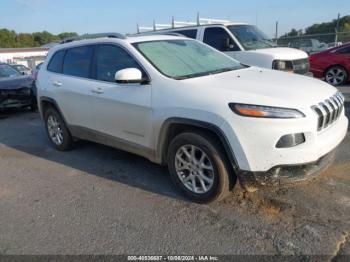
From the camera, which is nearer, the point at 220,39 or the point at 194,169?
the point at 194,169

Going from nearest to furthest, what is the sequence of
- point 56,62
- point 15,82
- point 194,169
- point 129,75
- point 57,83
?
Result: 1. point 194,169
2. point 129,75
3. point 57,83
4. point 56,62
5. point 15,82

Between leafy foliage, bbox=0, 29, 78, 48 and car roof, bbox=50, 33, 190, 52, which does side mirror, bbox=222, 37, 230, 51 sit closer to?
car roof, bbox=50, 33, 190, 52

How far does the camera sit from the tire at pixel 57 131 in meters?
5.83

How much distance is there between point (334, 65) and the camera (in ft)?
37.3

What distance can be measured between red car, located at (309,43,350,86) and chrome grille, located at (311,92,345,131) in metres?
8.20

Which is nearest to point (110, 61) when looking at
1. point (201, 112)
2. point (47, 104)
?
point (201, 112)

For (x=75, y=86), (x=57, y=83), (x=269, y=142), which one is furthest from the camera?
(x=57, y=83)

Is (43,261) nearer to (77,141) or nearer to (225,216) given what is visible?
(225,216)

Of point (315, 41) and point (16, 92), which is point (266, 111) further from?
point (315, 41)

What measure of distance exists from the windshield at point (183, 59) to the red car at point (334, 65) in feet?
25.1

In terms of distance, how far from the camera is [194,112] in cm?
358

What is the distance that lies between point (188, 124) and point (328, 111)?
4.42 ft

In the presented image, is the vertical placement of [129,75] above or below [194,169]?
above

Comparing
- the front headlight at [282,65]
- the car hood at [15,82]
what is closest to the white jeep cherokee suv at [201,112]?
the front headlight at [282,65]
